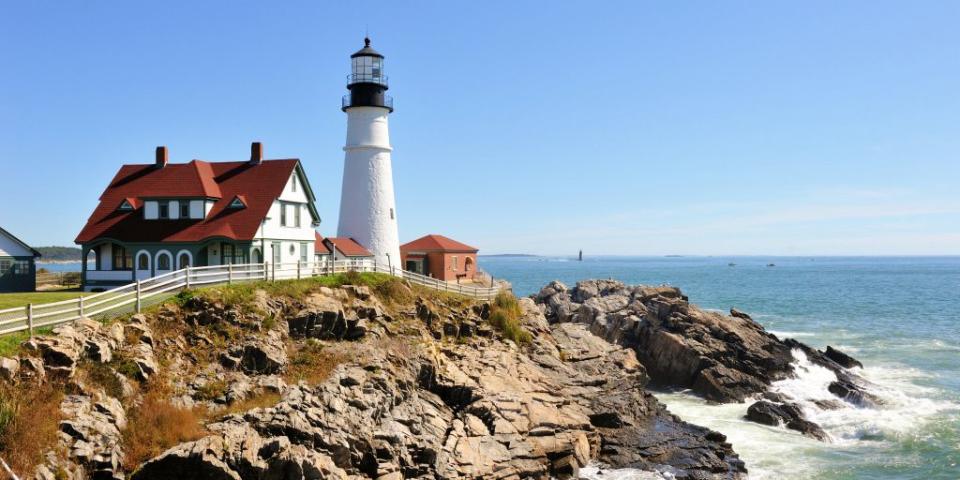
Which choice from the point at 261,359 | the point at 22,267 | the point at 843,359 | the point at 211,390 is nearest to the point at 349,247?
the point at 22,267

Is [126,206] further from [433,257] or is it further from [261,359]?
[433,257]

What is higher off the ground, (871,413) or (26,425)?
(26,425)

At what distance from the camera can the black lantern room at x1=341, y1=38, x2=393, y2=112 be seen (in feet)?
122

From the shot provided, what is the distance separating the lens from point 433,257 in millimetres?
43875

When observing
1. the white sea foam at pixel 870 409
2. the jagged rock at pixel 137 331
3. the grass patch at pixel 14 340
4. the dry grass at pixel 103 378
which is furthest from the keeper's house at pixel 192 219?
the white sea foam at pixel 870 409

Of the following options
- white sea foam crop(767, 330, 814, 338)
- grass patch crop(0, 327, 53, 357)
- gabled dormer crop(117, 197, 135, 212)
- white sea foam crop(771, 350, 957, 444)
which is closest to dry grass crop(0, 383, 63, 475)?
grass patch crop(0, 327, 53, 357)

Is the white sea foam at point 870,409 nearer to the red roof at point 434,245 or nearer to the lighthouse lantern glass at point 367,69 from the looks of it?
the red roof at point 434,245

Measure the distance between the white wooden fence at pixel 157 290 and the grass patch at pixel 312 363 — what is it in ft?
13.5

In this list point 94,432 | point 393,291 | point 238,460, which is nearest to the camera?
point 94,432

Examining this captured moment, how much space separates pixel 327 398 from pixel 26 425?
6.82 metres

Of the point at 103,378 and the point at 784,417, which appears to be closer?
the point at 103,378

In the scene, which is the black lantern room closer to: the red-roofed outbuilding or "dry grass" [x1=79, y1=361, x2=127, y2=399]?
the red-roofed outbuilding

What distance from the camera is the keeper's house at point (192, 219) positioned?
3067cm

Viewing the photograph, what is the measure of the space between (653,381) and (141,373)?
83.3 ft
